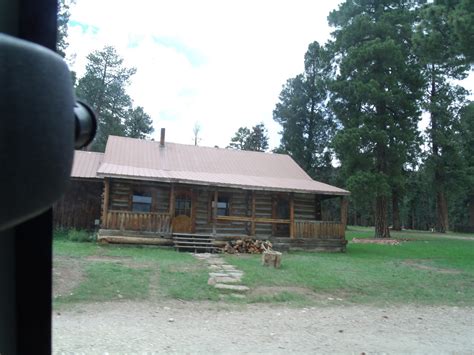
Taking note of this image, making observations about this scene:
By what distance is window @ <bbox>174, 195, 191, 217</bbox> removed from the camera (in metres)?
20.9

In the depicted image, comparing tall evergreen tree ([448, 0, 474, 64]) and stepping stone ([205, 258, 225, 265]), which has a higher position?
tall evergreen tree ([448, 0, 474, 64])

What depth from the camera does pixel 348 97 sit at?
95.5 feet

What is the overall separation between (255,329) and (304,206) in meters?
16.7

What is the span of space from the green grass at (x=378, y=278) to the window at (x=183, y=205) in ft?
18.9

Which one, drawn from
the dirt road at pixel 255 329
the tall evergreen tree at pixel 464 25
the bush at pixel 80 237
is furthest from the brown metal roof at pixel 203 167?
the dirt road at pixel 255 329

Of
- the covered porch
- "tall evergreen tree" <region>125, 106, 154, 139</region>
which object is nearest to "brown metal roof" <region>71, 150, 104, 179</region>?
the covered porch

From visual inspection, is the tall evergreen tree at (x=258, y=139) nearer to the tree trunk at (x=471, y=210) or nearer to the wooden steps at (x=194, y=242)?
the tree trunk at (x=471, y=210)

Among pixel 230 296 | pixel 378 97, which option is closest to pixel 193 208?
pixel 230 296

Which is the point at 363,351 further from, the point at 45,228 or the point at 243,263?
the point at 243,263

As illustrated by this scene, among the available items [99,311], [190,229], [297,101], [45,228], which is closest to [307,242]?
[190,229]

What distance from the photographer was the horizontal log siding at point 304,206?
2286 cm

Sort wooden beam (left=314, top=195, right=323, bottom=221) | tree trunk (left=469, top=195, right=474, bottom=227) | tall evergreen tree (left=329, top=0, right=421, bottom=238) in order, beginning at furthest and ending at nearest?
1. tree trunk (left=469, top=195, right=474, bottom=227)
2. tall evergreen tree (left=329, top=0, right=421, bottom=238)
3. wooden beam (left=314, top=195, right=323, bottom=221)

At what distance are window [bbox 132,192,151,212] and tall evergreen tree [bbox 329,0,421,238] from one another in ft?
39.2

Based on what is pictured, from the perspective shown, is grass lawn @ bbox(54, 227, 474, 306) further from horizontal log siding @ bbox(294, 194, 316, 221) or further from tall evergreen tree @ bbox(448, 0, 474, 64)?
tall evergreen tree @ bbox(448, 0, 474, 64)
